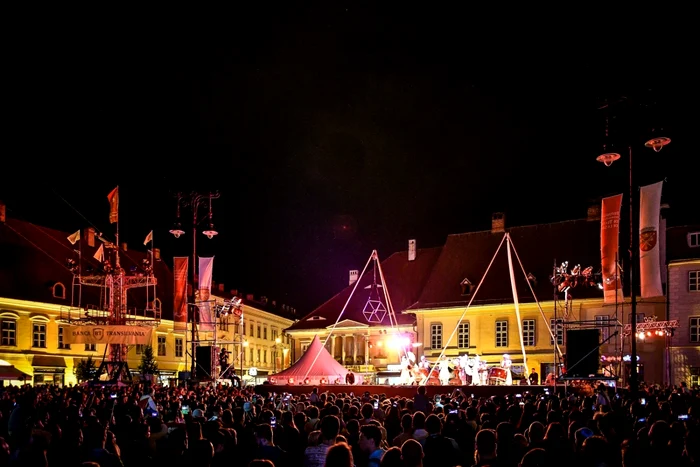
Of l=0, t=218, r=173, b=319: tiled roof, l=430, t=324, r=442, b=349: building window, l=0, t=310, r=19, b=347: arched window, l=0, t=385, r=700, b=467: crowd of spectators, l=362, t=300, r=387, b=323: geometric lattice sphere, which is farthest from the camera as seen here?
l=430, t=324, r=442, b=349: building window

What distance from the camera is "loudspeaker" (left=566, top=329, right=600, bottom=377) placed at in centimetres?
2173

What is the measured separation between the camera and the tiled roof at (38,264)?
48188 mm

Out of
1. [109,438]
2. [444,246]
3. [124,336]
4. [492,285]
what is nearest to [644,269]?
[124,336]

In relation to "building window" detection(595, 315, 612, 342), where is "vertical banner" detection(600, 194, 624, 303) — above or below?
above

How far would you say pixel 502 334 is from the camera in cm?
5059

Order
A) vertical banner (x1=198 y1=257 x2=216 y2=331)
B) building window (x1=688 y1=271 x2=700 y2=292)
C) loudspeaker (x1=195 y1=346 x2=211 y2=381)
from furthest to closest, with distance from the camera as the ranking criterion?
building window (x1=688 y1=271 x2=700 y2=292) → vertical banner (x1=198 y1=257 x2=216 y2=331) → loudspeaker (x1=195 y1=346 x2=211 y2=381)

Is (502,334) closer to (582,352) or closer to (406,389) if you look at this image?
(406,389)

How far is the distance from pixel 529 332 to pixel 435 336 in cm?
675

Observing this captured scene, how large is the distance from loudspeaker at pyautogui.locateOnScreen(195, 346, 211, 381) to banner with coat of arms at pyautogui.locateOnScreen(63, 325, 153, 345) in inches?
124

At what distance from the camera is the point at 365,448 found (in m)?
8.62

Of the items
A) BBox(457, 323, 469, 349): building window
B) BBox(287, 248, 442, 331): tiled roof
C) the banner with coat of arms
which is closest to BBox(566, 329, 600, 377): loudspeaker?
the banner with coat of arms

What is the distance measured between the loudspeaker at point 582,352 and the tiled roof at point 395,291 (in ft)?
113

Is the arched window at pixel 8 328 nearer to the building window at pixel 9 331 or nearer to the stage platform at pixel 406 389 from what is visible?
the building window at pixel 9 331

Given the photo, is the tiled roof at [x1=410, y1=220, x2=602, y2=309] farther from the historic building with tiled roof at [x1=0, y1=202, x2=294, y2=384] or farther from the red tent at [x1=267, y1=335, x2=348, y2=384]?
the red tent at [x1=267, y1=335, x2=348, y2=384]
